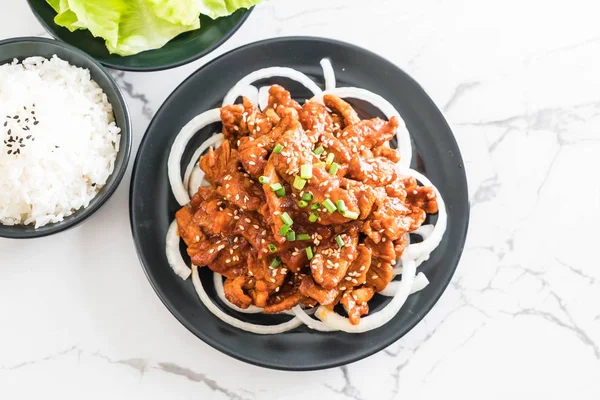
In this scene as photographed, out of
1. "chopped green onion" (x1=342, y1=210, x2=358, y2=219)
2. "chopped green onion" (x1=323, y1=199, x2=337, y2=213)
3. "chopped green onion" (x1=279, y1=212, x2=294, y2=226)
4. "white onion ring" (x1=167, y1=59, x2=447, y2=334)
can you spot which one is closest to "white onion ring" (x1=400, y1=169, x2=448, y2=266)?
"white onion ring" (x1=167, y1=59, x2=447, y2=334)

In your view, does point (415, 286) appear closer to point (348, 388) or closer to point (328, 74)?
point (348, 388)

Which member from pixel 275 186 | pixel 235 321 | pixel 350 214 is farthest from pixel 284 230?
pixel 235 321

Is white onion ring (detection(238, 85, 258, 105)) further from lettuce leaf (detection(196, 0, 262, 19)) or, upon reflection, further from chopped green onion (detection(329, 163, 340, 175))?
chopped green onion (detection(329, 163, 340, 175))

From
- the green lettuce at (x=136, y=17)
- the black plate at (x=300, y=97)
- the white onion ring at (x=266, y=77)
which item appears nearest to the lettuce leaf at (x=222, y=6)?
the green lettuce at (x=136, y=17)

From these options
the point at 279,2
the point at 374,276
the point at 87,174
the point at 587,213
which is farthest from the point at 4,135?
the point at 587,213

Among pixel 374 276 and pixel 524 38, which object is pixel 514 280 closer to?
pixel 374 276

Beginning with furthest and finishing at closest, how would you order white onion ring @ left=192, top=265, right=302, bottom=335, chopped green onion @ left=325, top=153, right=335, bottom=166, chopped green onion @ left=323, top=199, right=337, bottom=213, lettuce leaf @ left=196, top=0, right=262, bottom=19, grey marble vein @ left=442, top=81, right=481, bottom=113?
1. grey marble vein @ left=442, top=81, right=481, bottom=113
2. white onion ring @ left=192, top=265, right=302, bottom=335
3. lettuce leaf @ left=196, top=0, right=262, bottom=19
4. chopped green onion @ left=325, top=153, right=335, bottom=166
5. chopped green onion @ left=323, top=199, right=337, bottom=213
